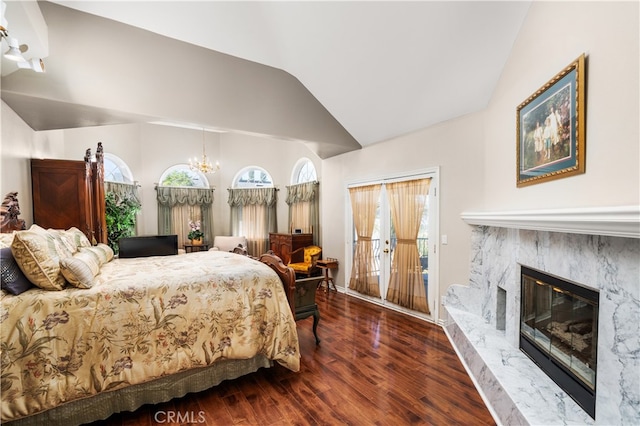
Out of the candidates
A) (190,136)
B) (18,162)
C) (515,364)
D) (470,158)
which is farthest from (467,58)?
(190,136)

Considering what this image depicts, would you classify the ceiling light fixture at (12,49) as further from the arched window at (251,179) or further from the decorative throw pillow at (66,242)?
the arched window at (251,179)

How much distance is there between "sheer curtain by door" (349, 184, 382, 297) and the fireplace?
2336 millimetres

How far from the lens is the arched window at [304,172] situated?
6.14 metres

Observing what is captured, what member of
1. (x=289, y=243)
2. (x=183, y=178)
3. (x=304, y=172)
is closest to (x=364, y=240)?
(x=289, y=243)

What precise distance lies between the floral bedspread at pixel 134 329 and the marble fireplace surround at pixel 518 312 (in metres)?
1.55

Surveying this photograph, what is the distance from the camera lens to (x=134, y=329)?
1911mm

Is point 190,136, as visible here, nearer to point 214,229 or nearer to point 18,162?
point 214,229

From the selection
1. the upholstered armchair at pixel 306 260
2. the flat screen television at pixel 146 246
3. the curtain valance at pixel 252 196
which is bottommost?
the upholstered armchair at pixel 306 260

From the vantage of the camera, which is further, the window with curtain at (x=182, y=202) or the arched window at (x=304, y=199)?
the window with curtain at (x=182, y=202)

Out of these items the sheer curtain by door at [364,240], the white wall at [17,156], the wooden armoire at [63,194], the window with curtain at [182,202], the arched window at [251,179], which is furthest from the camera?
the arched window at [251,179]

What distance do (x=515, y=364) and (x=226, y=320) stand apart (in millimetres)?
2196

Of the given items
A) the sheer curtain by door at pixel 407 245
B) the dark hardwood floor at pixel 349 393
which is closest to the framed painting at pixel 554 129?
the sheer curtain by door at pixel 407 245

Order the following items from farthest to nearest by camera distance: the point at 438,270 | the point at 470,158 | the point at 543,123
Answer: the point at 438,270
the point at 470,158
the point at 543,123

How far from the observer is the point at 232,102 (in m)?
3.53
